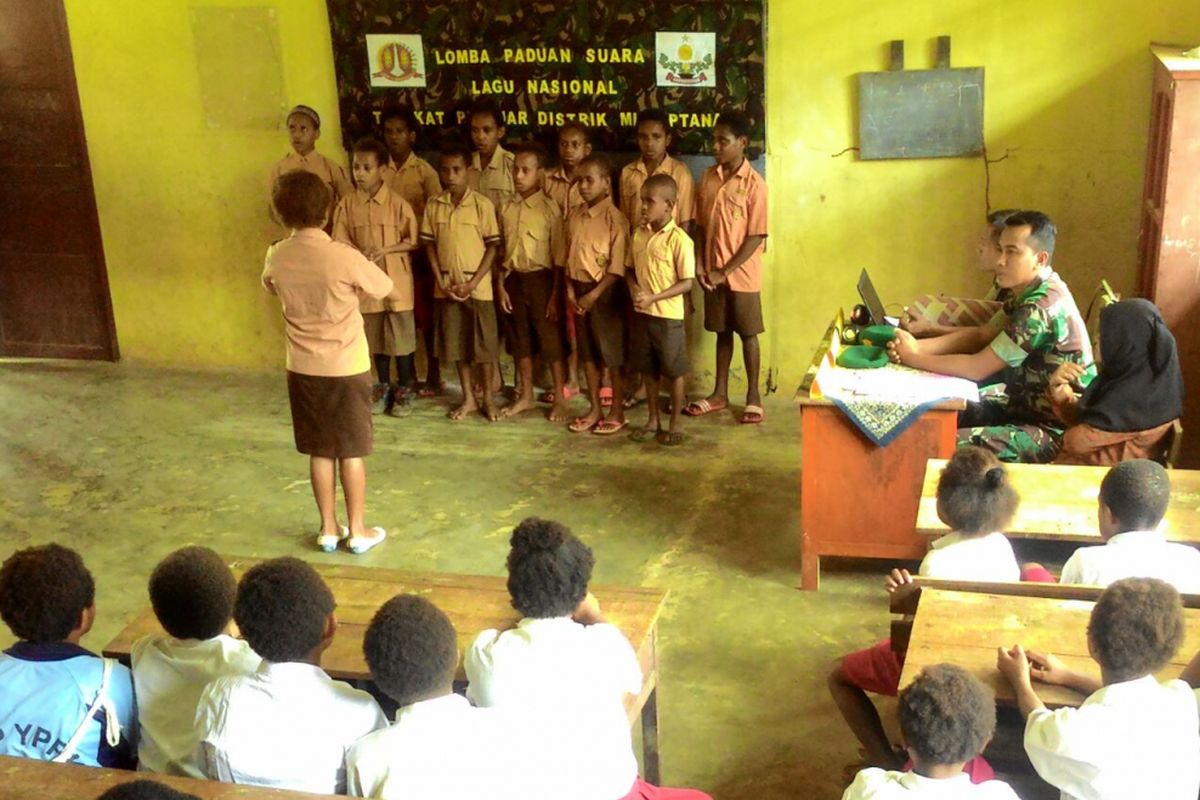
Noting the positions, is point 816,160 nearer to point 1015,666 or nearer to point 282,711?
point 1015,666

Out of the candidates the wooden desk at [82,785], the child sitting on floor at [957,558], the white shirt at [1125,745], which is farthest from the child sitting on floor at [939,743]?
the wooden desk at [82,785]

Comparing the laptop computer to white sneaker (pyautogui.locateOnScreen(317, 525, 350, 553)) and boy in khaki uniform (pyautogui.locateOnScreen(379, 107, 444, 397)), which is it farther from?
boy in khaki uniform (pyautogui.locateOnScreen(379, 107, 444, 397))

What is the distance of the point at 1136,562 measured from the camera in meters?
3.11

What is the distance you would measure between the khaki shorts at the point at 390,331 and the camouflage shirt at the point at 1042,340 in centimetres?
316

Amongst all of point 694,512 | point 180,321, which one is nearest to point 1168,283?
point 694,512

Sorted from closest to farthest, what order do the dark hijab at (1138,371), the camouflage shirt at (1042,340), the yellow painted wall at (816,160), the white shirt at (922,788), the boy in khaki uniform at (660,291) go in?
the white shirt at (922,788) < the dark hijab at (1138,371) < the camouflage shirt at (1042,340) < the boy in khaki uniform at (660,291) < the yellow painted wall at (816,160)

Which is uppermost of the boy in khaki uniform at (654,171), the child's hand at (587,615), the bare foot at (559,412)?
the boy in khaki uniform at (654,171)

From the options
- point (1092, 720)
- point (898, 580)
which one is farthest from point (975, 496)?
point (1092, 720)

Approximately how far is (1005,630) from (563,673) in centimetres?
101

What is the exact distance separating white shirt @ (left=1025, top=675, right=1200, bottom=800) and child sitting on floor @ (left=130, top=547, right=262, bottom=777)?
5.40 feet

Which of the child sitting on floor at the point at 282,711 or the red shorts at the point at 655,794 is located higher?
the child sitting on floor at the point at 282,711

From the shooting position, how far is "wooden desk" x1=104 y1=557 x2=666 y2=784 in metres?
3.08

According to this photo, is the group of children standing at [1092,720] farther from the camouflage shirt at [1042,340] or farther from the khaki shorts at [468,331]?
the khaki shorts at [468,331]

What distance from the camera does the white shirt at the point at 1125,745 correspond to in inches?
92.4
